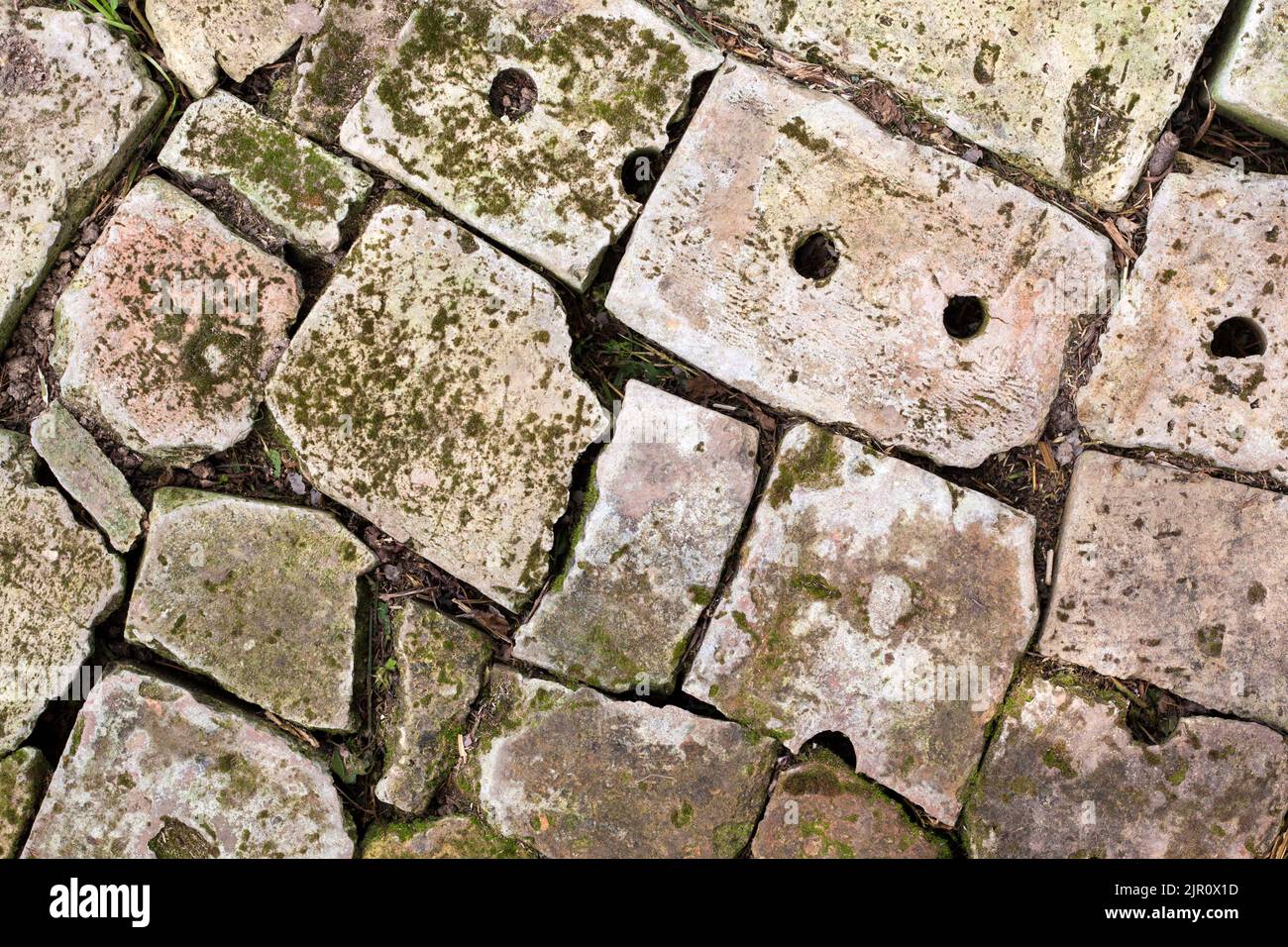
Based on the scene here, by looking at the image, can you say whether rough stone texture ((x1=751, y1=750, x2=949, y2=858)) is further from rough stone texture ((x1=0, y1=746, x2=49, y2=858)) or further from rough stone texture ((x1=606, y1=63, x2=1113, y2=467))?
rough stone texture ((x1=0, y1=746, x2=49, y2=858))

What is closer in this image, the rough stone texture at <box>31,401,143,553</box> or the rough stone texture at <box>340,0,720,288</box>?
the rough stone texture at <box>340,0,720,288</box>

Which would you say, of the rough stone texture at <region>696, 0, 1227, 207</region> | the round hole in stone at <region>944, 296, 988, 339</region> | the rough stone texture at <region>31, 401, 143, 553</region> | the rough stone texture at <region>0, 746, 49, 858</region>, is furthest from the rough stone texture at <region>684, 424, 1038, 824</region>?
the rough stone texture at <region>0, 746, 49, 858</region>

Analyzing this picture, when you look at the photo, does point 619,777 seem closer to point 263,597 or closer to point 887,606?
point 887,606

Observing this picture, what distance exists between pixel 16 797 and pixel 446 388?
1.59 metres

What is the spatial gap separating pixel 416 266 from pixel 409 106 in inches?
15.9

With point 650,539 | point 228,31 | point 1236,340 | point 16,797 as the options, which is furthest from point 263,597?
point 1236,340

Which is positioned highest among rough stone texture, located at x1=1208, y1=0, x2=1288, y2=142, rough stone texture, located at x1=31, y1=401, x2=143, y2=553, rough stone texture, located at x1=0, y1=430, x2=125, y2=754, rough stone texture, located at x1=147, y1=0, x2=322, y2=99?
rough stone texture, located at x1=1208, y1=0, x2=1288, y2=142

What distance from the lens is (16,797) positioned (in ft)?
7.55

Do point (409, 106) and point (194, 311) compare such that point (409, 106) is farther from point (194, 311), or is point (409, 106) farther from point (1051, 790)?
point (1051, 790)

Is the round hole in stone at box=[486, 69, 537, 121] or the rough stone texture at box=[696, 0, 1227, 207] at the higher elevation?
the rough stone texture at box=[696, 0, 1227, 207]

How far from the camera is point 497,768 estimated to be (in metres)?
2.23

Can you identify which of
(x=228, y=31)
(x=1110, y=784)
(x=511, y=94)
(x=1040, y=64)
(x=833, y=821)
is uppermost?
(x=1040, y=64)

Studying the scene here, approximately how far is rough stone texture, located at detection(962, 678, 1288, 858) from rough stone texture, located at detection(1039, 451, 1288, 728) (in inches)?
4.5

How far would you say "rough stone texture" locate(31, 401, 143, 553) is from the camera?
230cm
